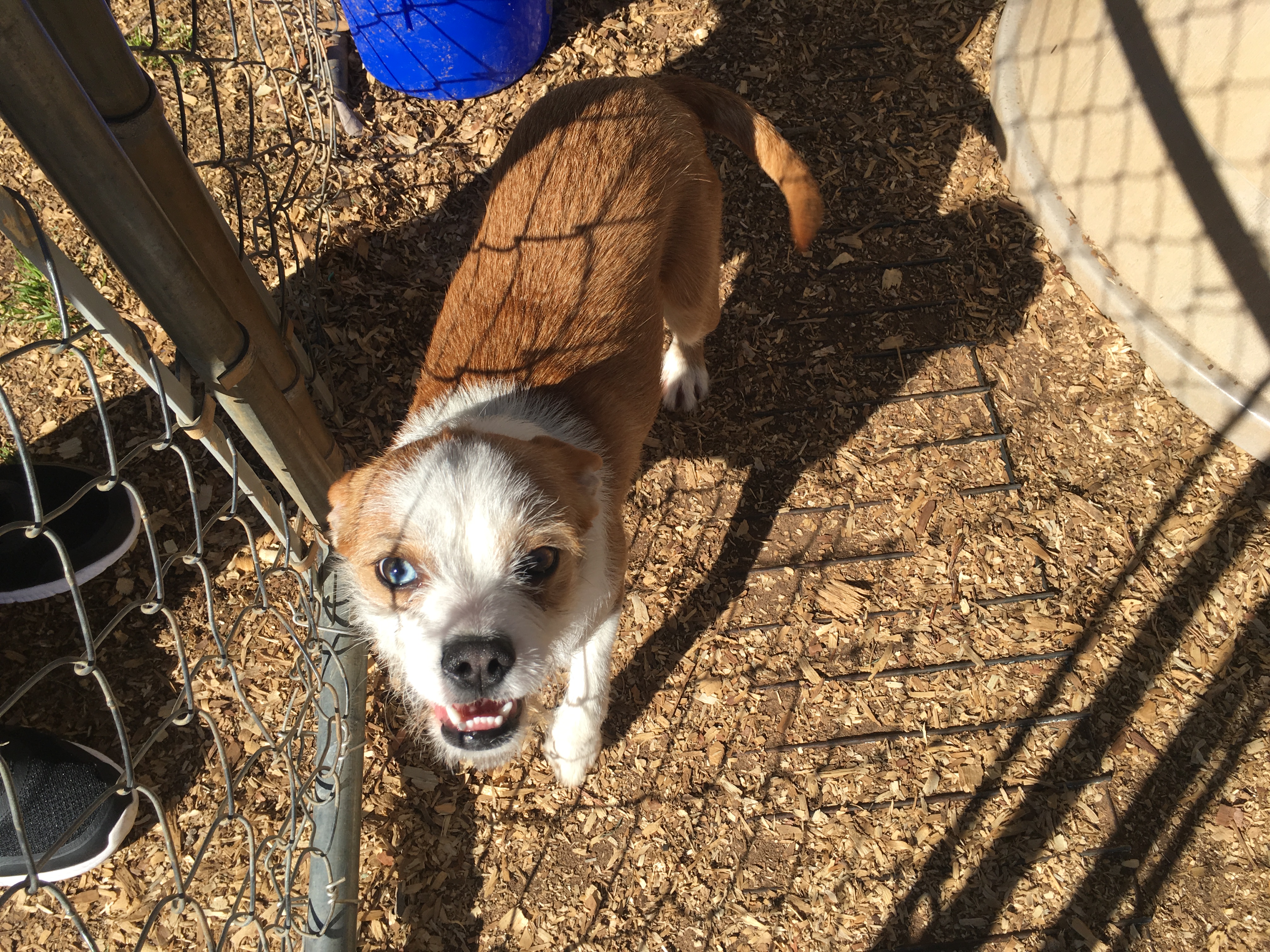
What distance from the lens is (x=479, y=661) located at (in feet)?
6.33

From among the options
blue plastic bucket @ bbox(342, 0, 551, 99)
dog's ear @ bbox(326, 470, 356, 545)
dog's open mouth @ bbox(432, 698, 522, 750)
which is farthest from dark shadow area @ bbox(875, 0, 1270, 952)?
blue plastic bucket @ bbox(342, 0, 551, 99)

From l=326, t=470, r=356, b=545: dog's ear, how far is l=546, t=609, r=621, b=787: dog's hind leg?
2.89 feet

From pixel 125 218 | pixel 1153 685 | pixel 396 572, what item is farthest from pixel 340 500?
pixel 1153 685

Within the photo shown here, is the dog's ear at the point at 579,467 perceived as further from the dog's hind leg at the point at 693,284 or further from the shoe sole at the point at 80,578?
the shoe sole at the point at 80,578

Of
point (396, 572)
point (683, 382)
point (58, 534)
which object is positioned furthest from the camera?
point (683, 382)

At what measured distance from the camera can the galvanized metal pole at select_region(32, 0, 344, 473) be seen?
183 centimetres

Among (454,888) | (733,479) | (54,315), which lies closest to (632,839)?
(454,888)

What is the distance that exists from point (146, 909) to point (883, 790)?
2653 mm

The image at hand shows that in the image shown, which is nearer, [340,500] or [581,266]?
[340,500]

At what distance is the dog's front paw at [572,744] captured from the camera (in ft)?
9.25

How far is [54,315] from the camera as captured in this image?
11.3 ft

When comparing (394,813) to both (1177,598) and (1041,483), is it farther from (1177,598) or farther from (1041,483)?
(1177,598)

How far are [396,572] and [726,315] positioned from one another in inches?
88.0

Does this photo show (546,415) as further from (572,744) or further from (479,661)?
(572,744)
